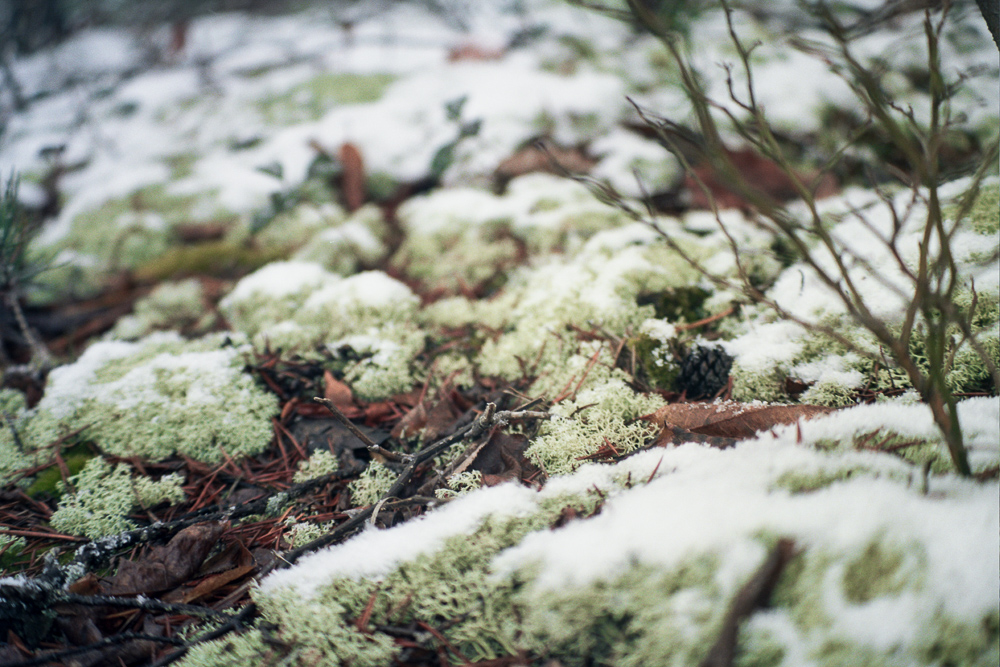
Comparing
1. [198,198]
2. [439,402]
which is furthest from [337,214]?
[439,402]

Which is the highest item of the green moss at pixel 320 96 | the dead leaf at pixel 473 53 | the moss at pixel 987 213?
the dead leaf at pixel 473 53

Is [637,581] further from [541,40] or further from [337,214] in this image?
[541,40]

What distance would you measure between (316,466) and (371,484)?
0.91ft

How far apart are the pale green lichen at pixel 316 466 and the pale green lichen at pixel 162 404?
258 mm

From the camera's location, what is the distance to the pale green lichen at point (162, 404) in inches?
79.7

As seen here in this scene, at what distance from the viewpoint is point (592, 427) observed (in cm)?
175

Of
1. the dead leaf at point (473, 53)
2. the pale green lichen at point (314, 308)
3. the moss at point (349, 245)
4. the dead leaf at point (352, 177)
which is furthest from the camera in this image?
the dead leaf at point (473, 53)

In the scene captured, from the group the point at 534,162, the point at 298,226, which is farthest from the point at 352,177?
the point at 534,162

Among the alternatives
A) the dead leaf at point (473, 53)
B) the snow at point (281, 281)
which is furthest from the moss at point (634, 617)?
the dead leaf at point (473, 53)

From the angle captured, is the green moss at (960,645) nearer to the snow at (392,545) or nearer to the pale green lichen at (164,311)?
the snow at (392,545)

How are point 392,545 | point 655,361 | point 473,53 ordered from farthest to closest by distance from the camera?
point 473,53
point 655,361
point 392,545

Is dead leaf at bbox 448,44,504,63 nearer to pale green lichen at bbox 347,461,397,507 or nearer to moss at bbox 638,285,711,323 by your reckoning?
moss at bbox 638,285,711,323

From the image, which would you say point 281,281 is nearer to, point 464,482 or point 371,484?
point 371,484

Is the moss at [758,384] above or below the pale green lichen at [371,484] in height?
above
